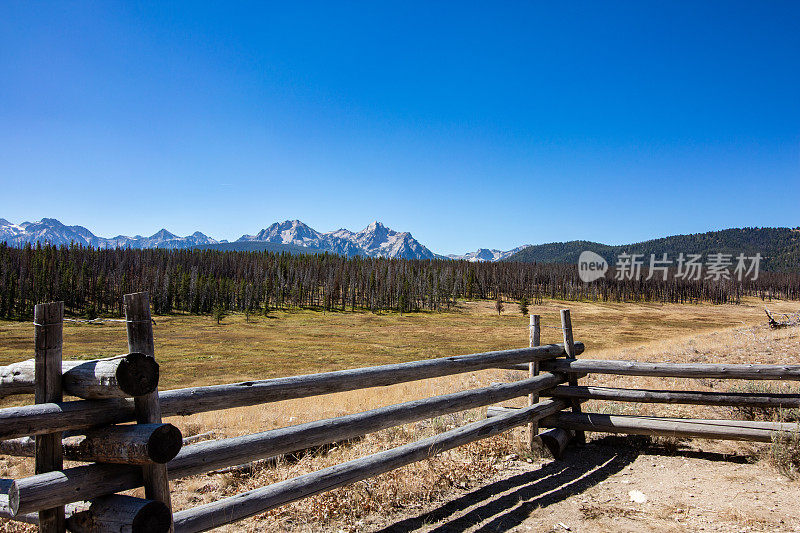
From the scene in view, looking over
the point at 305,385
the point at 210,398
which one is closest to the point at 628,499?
the point at 305,385

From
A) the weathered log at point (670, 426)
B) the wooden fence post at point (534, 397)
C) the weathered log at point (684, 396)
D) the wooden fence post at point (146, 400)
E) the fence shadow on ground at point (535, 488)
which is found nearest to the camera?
the wooden fence post at point (146, 400)

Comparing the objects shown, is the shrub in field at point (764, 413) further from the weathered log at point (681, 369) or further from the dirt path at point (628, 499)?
the dirt path at point (628, 499)

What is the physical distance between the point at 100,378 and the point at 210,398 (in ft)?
3.19

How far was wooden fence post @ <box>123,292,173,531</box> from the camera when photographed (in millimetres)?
3613

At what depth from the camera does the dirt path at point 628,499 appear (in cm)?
489

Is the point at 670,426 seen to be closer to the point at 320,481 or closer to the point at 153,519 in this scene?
the point at 320,481

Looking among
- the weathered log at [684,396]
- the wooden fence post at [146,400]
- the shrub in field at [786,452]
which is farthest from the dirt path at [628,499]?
the wooden fence post at [146,400]

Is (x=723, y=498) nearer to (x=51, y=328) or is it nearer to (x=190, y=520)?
(x=190, y=520)

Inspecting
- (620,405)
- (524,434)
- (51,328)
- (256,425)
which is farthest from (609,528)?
(256,425)

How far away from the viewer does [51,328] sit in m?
3.44

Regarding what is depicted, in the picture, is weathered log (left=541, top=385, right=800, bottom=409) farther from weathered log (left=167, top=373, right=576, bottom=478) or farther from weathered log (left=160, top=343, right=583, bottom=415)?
weathered log (left=167, top=373, right=576, bottom=478)

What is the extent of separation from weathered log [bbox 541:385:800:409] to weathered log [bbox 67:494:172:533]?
6.47 meters

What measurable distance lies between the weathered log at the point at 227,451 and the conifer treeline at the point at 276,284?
111442mm

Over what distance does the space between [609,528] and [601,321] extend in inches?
3808
